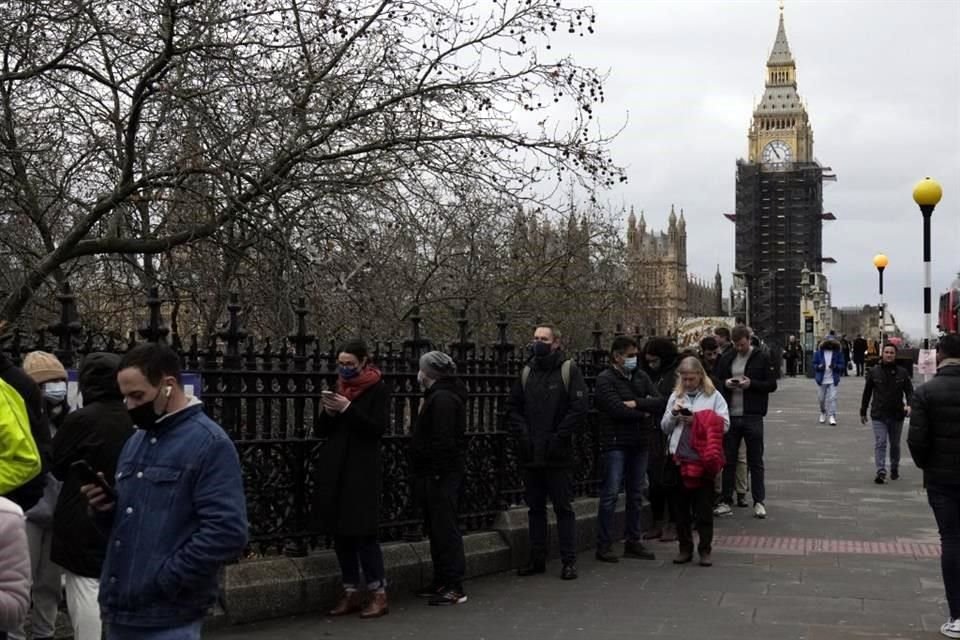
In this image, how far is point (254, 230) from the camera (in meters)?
11.5

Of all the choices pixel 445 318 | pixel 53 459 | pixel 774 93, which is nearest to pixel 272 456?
pixel 53 459

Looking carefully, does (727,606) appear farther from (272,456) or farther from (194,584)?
(194,584)

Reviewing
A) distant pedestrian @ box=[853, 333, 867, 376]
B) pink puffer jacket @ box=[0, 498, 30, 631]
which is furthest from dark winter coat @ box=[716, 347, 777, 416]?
distant pedestrian @ box=[853, 333, 867, 376]

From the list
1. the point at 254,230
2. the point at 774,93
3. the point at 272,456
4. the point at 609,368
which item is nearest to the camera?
the point at 272,456

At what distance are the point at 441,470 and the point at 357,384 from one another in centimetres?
99

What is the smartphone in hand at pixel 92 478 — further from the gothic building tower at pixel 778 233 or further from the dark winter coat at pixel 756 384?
the gothic building tower at pixel 778 233

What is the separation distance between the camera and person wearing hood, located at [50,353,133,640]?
5508mm

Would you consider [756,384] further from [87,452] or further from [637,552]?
[87,452]

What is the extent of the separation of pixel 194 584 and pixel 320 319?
815 centimetres

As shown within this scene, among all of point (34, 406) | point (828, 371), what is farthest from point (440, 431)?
point (828, 371)

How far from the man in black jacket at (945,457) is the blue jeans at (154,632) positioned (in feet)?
16.6

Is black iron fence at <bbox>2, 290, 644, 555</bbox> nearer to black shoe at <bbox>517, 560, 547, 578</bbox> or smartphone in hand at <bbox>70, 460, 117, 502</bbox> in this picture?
black shoe at <bbox>517, 560, 547, 578</bbox>

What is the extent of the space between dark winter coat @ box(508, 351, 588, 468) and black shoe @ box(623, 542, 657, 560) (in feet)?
5.11

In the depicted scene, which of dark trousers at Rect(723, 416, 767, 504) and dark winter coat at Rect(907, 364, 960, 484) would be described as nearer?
dark winter coat at Rect(907, 364, 960, 484)
